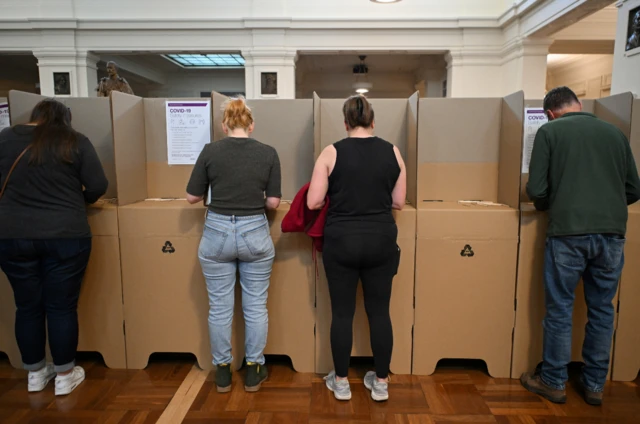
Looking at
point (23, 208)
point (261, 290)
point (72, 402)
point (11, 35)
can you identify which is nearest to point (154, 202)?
point (23, 208)

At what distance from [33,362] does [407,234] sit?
180 centimetres

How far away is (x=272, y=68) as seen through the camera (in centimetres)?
653

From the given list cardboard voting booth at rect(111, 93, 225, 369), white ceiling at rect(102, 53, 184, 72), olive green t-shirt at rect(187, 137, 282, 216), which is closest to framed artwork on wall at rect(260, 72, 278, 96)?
white ceiling at rect(102, 53, 184, 72)

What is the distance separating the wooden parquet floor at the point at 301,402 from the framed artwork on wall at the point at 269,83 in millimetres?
5097

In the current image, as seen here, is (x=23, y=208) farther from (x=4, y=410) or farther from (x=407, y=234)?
(x=407, y=234)

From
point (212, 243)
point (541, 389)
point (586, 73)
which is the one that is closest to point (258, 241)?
point (212, 243)

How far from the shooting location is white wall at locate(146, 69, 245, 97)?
11016 mm

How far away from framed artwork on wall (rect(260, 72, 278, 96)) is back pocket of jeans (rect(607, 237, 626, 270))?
5473mm

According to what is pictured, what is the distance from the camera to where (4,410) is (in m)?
1.86

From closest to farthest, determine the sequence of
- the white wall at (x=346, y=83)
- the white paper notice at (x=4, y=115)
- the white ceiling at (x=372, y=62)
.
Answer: the white paper notice at (x=4, y=115), the white ceiling at (x=372, y=62), the white wall at (x=346, y=83)

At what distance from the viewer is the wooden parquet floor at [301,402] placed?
71.2 inches

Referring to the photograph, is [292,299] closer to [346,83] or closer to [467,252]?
[467,252]

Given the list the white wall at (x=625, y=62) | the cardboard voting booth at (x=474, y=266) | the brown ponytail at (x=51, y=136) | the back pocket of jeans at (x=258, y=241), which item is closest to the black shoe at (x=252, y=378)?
the back pocket of jeans at (x=258, y=241)

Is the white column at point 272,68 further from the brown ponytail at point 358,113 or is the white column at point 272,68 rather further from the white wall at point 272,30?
the brown ponytail at point 358,113
